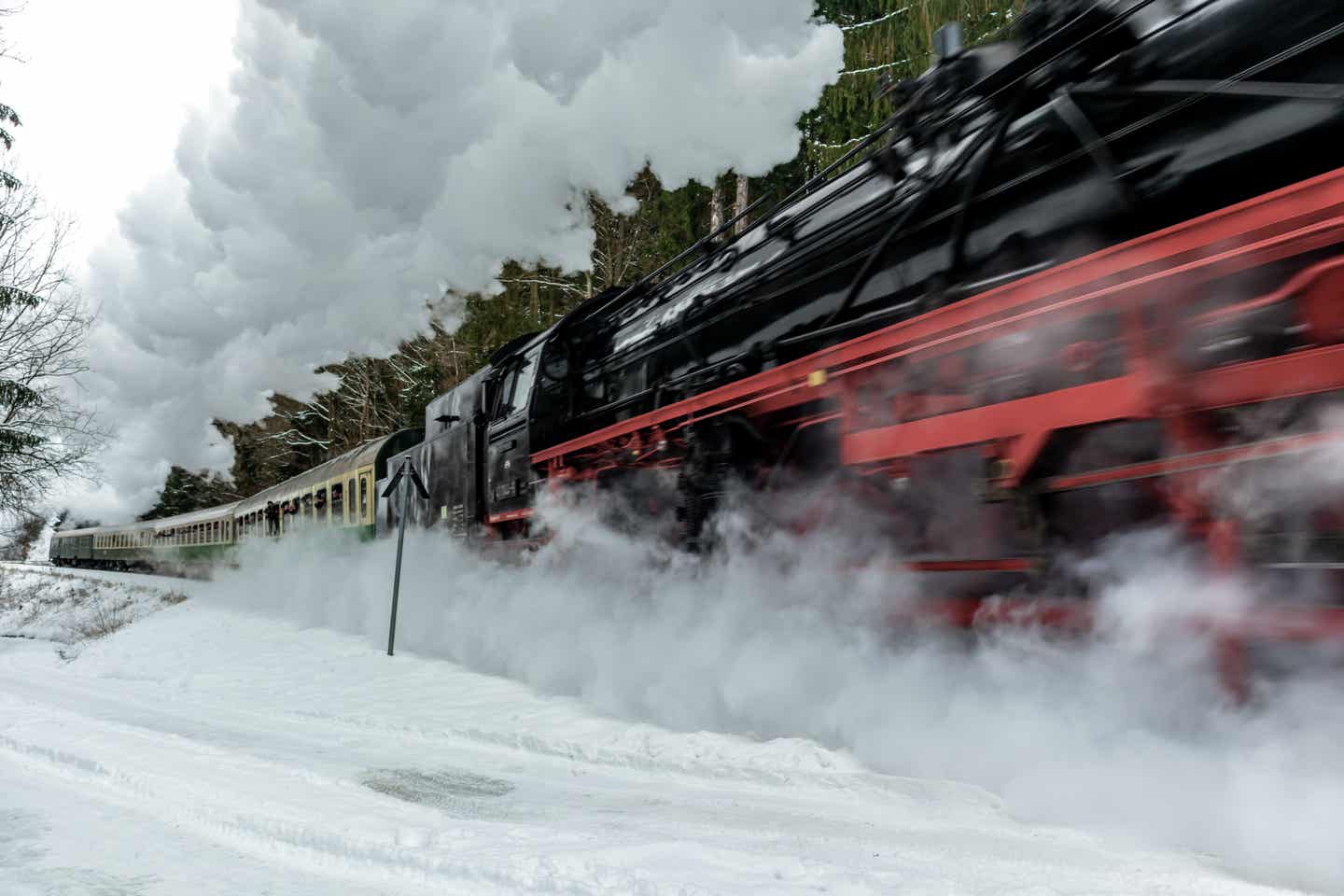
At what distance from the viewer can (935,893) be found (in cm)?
217

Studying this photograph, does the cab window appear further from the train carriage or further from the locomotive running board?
the train carriage

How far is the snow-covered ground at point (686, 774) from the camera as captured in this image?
234 centimetres

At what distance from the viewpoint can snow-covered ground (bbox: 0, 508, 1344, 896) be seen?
234 centimetres

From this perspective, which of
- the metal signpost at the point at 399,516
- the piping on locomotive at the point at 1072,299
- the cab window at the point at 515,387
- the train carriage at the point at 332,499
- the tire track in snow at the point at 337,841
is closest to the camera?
the piping on locomotive at the point at 1072,299

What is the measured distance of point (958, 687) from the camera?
349 centimetres

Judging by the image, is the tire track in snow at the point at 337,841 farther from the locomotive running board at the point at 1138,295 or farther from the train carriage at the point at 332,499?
the train carriage at the point at 332,499

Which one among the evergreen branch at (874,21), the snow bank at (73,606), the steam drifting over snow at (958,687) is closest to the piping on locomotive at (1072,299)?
the steam drifting over snow at (958,687)

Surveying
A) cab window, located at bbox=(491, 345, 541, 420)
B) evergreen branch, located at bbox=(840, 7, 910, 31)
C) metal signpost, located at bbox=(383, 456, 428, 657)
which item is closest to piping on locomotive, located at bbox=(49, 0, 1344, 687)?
cab window, located at bbox=(491, 345, 541, 420)

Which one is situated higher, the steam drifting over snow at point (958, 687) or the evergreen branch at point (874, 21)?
the evergreen branch at point (874, 21)

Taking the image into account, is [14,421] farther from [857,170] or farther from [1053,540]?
[1053,540]

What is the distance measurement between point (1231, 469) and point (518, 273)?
63.9ft

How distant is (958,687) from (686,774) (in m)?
1.33

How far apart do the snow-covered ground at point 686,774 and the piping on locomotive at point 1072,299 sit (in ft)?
1.58

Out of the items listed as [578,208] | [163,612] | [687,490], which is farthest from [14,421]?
[687,490]
